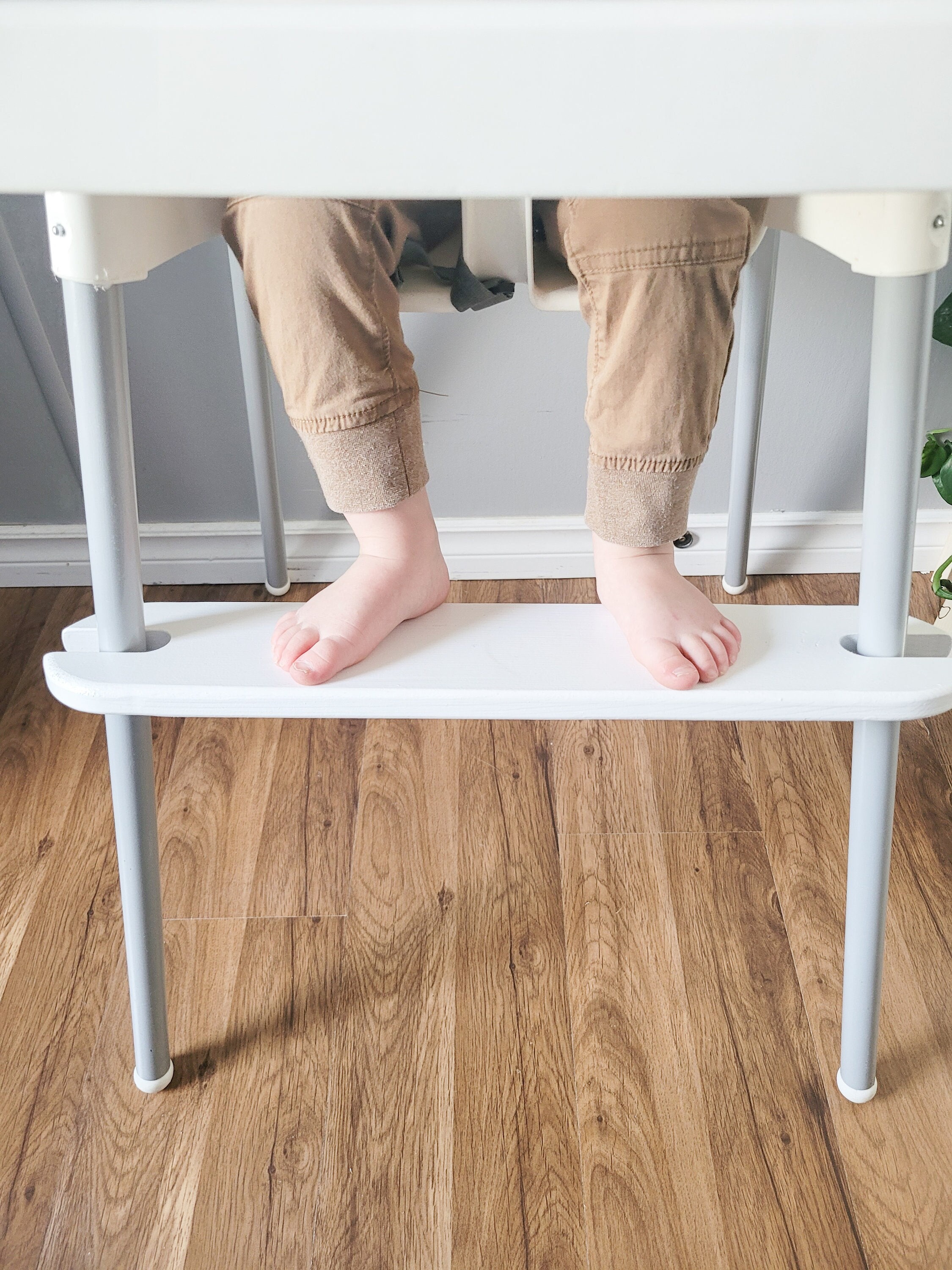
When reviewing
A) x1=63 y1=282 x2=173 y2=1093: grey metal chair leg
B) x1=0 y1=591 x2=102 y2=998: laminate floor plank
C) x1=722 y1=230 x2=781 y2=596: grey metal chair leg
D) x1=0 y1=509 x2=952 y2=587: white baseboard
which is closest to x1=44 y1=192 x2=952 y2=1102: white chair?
x1=63 y1=282 x2=173 y2=1093: grey metal chair leg

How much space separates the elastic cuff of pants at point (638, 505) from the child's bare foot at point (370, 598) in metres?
0.11

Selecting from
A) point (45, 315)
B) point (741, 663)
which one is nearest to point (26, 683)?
point (45, 315)

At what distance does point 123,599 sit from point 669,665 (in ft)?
1.02

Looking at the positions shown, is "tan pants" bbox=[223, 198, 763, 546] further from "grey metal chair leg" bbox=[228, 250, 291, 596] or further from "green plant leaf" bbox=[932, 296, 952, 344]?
"green plant leaf" bbox=[932, 296, 952, 344]

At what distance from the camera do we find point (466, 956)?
0.84 m

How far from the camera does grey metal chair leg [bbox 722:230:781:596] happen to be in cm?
101

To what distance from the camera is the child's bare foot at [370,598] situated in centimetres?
64

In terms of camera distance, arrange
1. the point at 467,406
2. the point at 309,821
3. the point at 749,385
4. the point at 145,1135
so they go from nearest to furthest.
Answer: the point at 145,1135
the point at 309,821
the point at 749,385
the point at 467,406

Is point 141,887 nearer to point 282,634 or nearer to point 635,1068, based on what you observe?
point 282,634

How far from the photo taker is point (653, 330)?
630mm

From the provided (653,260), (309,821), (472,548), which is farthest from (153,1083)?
(472,548)

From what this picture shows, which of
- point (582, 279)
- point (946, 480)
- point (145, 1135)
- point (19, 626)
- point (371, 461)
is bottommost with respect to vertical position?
point (145, 1135)

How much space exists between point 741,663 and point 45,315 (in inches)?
34.0

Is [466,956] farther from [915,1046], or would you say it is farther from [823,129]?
[823,129]
